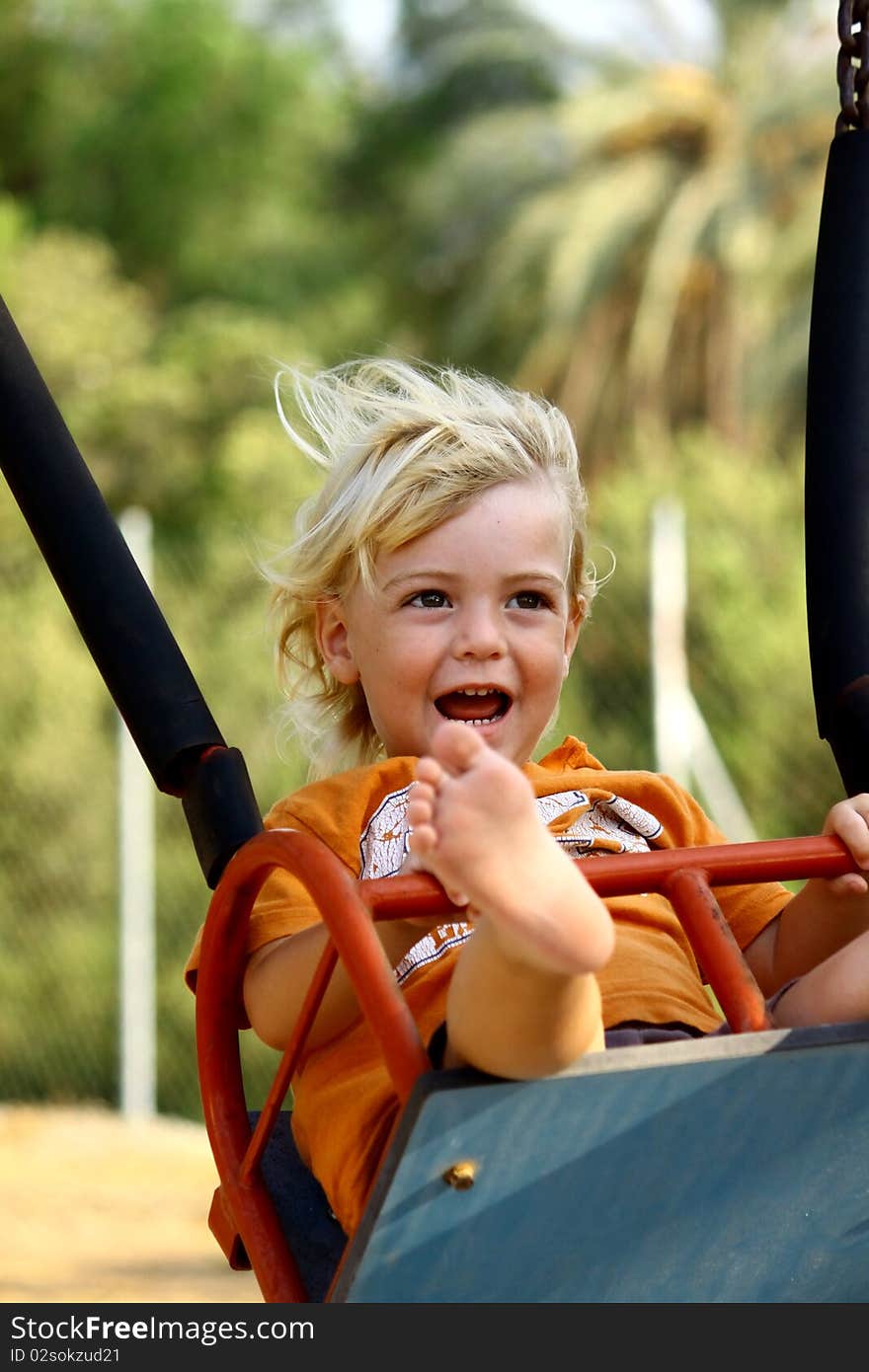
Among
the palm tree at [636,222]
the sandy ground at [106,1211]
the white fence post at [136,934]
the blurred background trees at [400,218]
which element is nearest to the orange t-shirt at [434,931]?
the sandy ground at [106,1211]

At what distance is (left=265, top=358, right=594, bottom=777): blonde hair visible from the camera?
6.09ft

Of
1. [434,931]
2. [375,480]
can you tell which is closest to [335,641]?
[375,480]

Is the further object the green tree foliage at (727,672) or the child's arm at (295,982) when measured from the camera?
the green tree foliage at (727,672)

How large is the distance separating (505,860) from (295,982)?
1.17 ft

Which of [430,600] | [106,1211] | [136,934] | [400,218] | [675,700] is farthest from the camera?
[400,218]

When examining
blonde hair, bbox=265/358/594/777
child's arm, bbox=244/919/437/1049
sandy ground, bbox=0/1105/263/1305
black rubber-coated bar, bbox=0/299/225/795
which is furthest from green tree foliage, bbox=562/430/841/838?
child's arm, bbox=244/919/437/1049

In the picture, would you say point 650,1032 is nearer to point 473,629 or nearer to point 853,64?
point 473,629

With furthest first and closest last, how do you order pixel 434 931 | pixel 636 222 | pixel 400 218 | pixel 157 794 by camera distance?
pixel 400 218, pixel 636 222, pixel 157 794, pixel 434 931

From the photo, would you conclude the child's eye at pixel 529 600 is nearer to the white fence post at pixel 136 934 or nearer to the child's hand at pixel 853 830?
the child's hand at pixel 853 830

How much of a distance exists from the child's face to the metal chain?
0.55m

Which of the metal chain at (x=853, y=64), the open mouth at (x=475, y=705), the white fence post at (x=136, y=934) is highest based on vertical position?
the white fence post at (x=136, y=934)

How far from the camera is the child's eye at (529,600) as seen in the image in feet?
6.07

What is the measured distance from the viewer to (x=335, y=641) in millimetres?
1999

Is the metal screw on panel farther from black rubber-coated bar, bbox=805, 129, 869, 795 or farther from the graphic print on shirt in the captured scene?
black rubber-coated bar, bbox=805, 129, 869, 795
